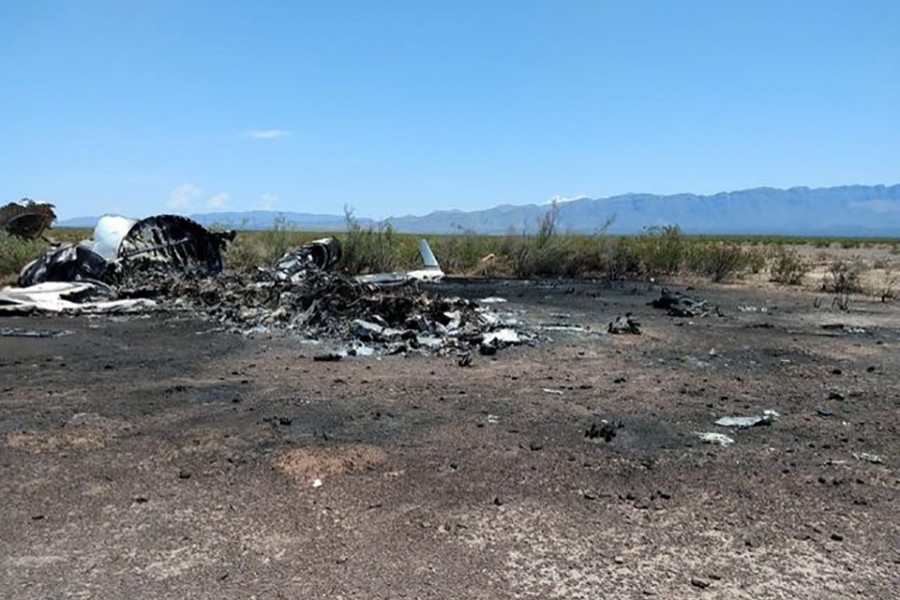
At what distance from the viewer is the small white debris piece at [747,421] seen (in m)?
6.45

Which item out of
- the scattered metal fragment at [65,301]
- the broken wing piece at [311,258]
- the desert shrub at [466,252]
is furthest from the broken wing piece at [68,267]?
the desert shrub at [466,252]

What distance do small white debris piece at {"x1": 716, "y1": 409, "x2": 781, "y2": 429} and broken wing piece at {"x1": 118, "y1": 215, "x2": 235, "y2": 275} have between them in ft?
50.1

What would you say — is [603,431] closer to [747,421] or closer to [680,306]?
[747,421]

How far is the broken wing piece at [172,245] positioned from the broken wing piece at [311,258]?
5.73ft

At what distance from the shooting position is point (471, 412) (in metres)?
6.81

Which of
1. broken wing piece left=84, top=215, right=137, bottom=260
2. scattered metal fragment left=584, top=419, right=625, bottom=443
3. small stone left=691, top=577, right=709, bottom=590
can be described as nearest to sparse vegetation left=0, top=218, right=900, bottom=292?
broken wing piece left=84, top=215, right=137, bottom=260

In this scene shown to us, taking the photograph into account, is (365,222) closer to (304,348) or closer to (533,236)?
(533,236)

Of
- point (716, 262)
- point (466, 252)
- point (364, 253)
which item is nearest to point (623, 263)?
point (716, 262)

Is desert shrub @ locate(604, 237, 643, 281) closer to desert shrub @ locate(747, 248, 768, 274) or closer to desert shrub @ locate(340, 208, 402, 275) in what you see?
desert shrub @ locate(747, 248, 768, 274)

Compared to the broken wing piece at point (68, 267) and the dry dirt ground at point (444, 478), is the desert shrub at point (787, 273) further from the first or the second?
the broken wing piece at point (68, 267)

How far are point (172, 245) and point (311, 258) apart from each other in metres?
3.69

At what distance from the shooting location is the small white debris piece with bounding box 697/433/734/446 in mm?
5923

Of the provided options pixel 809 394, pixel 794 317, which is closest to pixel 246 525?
pixel 809 394

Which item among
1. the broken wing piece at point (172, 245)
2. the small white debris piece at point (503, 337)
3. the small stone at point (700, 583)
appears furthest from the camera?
the broken wing piece at point (172, 245)
